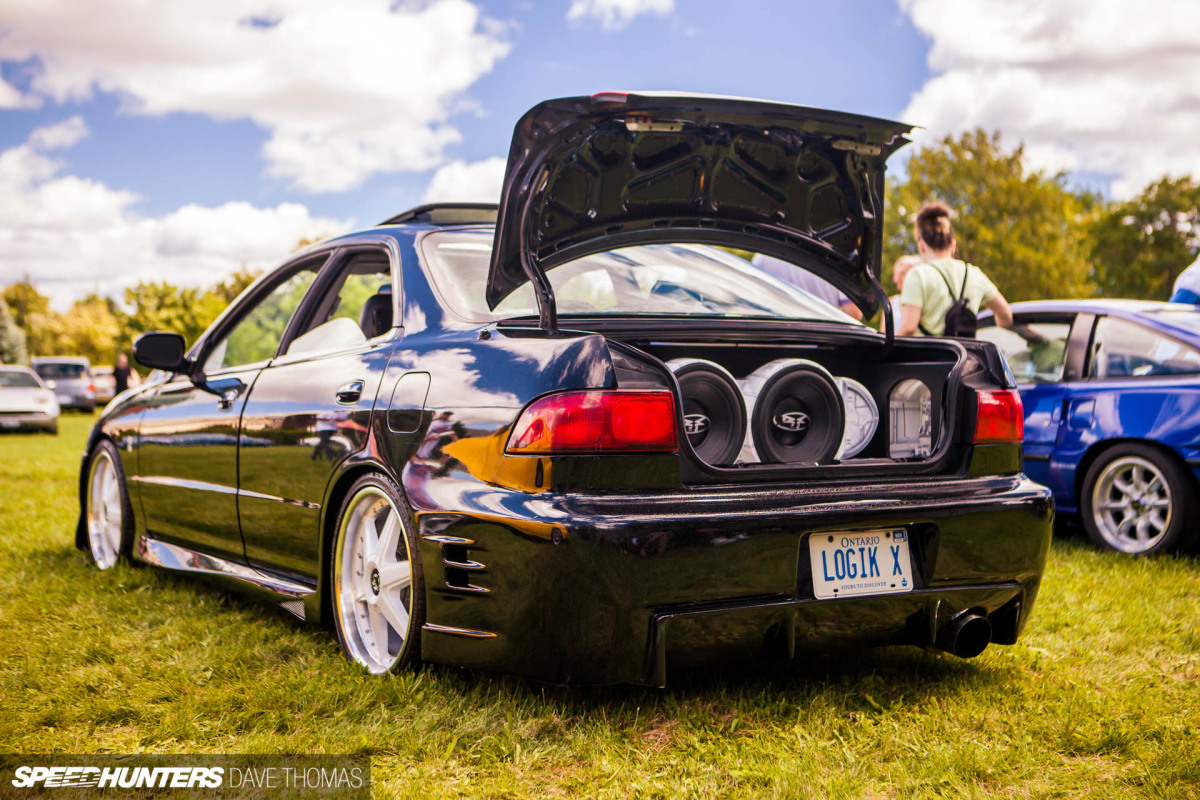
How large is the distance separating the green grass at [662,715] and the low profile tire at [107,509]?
101cm

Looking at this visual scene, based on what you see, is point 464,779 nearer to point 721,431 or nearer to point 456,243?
point 721,431

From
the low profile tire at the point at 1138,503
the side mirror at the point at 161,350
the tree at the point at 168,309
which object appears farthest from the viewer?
the tree at the point at 168,309

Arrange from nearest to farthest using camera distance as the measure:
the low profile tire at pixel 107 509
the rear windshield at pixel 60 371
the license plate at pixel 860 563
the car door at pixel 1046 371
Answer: the license plate at pixel 860 563 → the low profile tire at pixel 107 509 → the car door at pixel 1046 371 → the rear windshield at pixel 60 371

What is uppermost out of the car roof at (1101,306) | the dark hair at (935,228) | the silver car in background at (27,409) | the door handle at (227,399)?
the dark hair at (935,228)

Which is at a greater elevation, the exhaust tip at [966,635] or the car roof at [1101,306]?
the car roof at [1101,306]

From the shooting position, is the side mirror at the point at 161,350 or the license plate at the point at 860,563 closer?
the license plate at the point at 860,563

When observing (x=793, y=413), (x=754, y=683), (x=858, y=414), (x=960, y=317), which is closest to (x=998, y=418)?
(x=858, y=414)

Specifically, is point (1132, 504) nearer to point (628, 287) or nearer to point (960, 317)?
point (960, 317)

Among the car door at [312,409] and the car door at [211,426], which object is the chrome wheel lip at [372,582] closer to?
the car door at [312,409]

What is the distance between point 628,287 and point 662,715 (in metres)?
1.43

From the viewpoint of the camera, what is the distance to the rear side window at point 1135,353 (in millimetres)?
5656

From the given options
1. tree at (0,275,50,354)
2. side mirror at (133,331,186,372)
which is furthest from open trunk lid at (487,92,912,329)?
tree at (0,275,50,354)

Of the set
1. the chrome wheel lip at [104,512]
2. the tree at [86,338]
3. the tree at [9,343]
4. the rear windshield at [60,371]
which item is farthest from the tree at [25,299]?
the chrome wheel lip at [104,512]

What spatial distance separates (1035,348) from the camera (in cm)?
651
